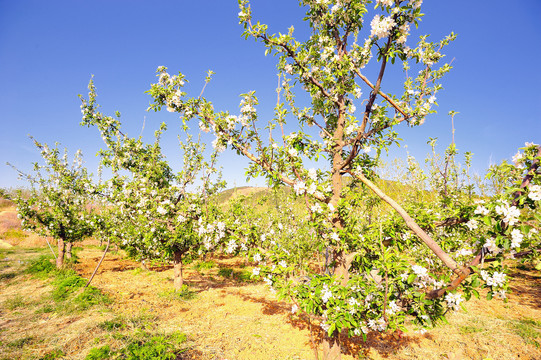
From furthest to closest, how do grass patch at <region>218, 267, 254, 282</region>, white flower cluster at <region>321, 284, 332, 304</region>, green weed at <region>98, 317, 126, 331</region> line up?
1. grass patch at <region>218, 267, 254, 282</region>
2. green weed at <region>98, 317, 126, 331</region>
3. white flower cluster at <region>321, 284, 332, 304</region>

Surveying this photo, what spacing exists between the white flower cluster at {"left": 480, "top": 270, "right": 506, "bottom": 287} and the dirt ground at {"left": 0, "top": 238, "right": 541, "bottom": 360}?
16.2ft

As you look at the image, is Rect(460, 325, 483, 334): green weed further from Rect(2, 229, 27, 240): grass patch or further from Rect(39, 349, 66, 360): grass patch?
Rect(2, 229, 27, 240): grass patch

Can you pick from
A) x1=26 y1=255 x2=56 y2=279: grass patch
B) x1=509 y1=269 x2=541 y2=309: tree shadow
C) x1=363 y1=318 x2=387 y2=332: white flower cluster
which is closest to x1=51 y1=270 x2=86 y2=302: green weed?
x1=26 y1=255 x2=56 y2=279: grass patch

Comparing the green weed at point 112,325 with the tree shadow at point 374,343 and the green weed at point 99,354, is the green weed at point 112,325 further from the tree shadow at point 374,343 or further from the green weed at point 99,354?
the tree shadow at point 374,343

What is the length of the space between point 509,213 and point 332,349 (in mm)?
4006

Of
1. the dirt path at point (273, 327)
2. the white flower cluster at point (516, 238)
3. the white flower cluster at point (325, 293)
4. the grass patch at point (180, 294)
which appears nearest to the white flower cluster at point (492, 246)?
the white flower cluster at point (516, 238)

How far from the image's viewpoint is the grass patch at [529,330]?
6473mm

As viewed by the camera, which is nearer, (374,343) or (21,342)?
(21,342)

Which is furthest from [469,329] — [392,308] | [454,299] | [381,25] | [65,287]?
[65,287]

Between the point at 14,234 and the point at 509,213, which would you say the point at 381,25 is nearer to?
the point at 509,213

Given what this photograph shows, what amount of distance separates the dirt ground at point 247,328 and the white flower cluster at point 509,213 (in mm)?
5590

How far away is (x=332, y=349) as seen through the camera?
14.6 ft

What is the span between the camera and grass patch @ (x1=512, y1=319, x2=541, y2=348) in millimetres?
6473

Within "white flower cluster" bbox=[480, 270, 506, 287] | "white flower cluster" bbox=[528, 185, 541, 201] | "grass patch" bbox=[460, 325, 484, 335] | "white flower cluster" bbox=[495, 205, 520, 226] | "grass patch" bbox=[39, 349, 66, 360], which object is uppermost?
"white flower cluster" bbox=[528, 185, 541, 201]
